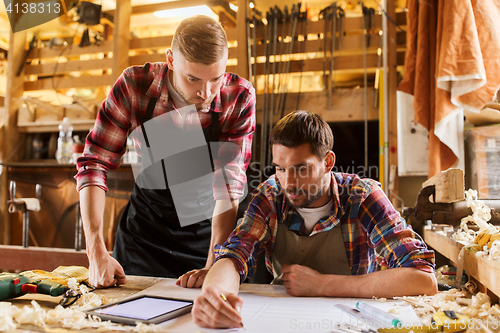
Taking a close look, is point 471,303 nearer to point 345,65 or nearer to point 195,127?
point 195,127

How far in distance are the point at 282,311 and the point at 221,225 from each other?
0.49m

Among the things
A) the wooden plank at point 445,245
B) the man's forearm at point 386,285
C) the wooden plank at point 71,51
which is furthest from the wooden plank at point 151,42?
the man's forearm at point 386,285

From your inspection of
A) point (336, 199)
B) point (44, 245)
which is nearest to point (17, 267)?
point (44, 245)

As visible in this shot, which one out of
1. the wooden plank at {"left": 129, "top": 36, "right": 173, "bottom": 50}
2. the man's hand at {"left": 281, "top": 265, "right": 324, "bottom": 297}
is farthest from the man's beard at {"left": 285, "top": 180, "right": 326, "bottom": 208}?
the wooden plank at {"left": 129, "top": 36, "right": 173, "bottom": 50}

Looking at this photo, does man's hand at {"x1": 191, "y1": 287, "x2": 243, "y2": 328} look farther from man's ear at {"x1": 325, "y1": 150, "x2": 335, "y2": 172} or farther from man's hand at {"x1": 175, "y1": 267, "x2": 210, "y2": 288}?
man's ear at {"x1": 325, "y1": 150, "x2": 335, "y2": 172}

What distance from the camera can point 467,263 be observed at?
41.3 inches

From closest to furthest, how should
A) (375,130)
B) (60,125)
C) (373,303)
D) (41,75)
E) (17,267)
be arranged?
1. (373,303)
2. (17,267)
3. (375,130)
4. (60,125)
5. (41,75)

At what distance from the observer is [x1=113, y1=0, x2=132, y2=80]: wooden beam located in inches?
116

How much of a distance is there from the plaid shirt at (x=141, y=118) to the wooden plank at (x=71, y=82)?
1718mm

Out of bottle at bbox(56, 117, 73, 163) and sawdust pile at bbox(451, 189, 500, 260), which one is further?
bottle at bbox(56, 117, 73, 163)

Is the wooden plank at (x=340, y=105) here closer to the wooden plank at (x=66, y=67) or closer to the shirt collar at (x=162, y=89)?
the shirt collar at (x=162, y=89)

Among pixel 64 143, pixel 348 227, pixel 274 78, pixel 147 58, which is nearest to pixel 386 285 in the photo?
pixel 348 227

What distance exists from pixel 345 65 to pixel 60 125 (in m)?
2.30

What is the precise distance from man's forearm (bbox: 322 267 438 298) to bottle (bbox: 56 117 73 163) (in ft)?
8.53
